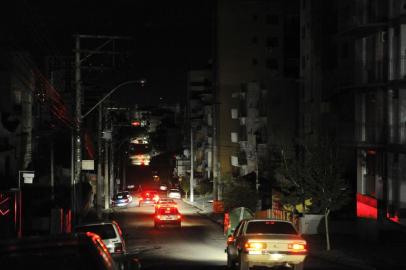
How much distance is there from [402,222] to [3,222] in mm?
17006

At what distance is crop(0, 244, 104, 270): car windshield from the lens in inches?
268

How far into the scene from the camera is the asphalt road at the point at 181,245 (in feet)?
85.3

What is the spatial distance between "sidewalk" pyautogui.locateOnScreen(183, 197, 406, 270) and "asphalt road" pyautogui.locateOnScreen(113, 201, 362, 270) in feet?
2.44

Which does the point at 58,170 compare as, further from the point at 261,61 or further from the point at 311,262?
the point at 311,262

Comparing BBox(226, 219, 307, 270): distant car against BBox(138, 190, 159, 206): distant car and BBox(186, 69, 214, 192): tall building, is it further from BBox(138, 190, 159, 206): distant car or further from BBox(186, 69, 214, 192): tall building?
BBox(186, 69, 214, 192): tall building

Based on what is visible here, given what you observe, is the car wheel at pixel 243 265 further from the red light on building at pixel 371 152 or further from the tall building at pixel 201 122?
the tall building at pixel 201 122

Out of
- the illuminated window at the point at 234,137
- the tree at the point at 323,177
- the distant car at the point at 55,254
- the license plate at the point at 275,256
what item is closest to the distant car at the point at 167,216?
the tree at the point at 323,177

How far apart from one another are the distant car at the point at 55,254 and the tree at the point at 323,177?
25.5m

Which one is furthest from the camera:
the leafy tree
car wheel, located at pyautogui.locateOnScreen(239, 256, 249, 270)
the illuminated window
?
the illuminated window

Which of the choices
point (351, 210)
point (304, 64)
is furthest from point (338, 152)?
point (304, 64)

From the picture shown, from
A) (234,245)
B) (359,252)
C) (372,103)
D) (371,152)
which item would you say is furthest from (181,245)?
(234,245)

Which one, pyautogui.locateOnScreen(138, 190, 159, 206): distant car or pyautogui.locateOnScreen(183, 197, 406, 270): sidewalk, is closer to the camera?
pyautogui.locateOnScreen(183, 197, 406, 270): sidewalk

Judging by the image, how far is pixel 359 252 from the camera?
1208 inches

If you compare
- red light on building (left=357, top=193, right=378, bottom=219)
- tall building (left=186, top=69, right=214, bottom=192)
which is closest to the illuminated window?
tall building (left=186, top=69, right=214, bottom=192)
